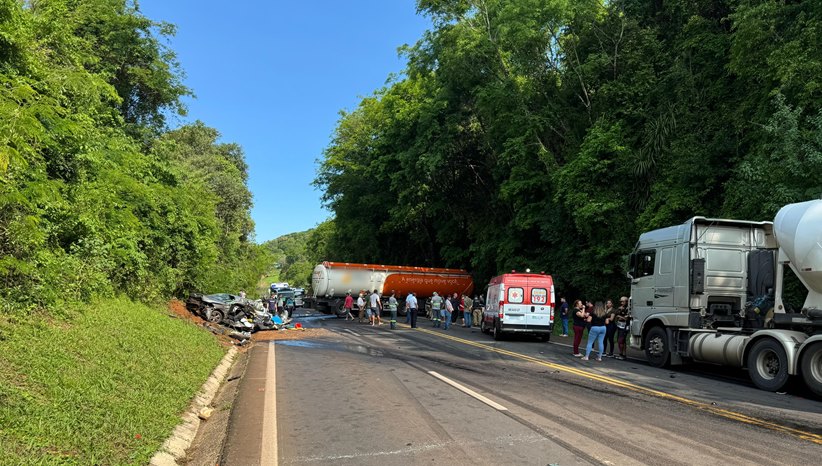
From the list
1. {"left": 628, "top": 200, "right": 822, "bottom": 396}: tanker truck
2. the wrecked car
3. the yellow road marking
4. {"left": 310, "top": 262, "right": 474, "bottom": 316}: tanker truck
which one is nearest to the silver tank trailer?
Answer: {"left": 628, "top": 200, "right": 822, "bottom": 396}: tanker truck

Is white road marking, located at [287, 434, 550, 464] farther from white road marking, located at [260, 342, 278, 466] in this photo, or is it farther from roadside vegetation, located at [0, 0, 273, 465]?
roadside vegetation, located at [0, 0, 273, 465]

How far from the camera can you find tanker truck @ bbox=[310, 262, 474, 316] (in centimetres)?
3453

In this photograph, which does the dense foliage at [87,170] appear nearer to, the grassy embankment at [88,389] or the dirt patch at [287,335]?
the grassy embankment at [88,389]

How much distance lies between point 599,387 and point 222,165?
4554 cm

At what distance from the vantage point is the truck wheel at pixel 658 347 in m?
13.0

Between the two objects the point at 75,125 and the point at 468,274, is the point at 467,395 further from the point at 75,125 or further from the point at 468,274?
the point at 468,274

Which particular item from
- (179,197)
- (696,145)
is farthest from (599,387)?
(179,197)

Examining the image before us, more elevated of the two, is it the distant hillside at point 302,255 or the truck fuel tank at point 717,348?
the distant hillside at point 302,255

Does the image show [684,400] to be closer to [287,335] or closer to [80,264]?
[80,264]

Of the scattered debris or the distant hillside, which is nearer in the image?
the scattered debris

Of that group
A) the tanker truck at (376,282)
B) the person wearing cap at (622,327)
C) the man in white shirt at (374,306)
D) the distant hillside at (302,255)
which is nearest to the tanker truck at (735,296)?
the person wearing cap at (622,327)

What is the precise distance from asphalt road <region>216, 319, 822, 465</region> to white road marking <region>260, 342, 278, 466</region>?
2cm

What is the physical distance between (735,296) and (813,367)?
3506 mm

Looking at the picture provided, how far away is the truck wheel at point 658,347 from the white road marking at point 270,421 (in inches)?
365
